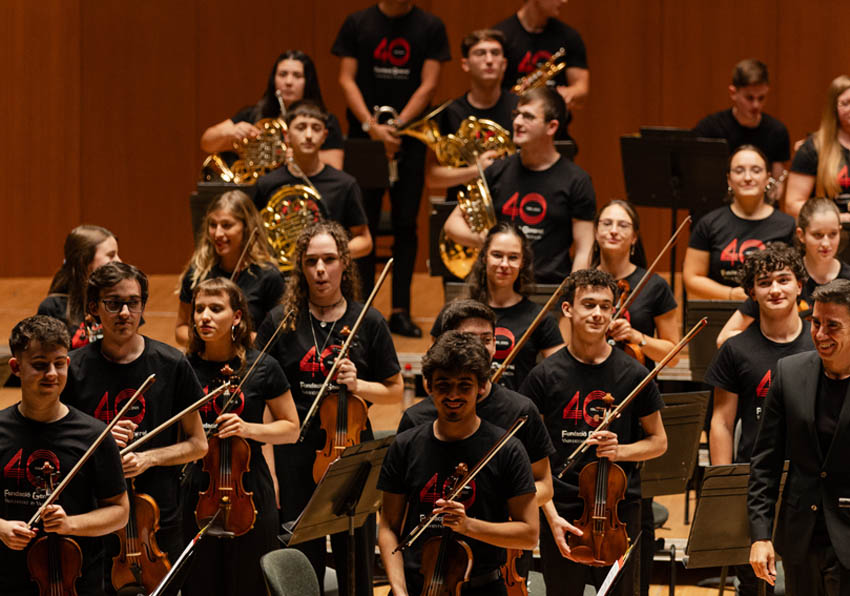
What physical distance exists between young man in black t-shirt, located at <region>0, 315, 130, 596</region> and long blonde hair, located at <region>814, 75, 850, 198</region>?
3.56 meters

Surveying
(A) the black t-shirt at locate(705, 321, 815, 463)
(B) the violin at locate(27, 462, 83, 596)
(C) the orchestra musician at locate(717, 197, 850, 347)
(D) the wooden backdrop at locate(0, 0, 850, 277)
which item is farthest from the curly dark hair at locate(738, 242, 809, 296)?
(D) the wooden backdrop at locate(0, 0, 850, 277)

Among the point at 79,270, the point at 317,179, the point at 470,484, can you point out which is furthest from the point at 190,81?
the point at 470,484

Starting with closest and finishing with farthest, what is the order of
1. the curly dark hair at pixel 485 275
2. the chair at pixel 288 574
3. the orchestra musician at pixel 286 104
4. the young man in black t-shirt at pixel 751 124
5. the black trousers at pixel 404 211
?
the chair at pixel 288 574 → the curly dark hair at pixel 485 275 → the orchestra musician at pixel 286 104 → the young man in black t-shirt at pixel 751 124 → the black trousers at pixel 404 211

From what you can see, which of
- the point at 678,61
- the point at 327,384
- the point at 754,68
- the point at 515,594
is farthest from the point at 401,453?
the point at 678,61

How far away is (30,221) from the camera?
8609 millimetres

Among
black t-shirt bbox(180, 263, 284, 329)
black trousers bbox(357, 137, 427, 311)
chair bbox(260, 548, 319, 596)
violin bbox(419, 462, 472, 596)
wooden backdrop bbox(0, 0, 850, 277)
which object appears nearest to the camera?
chair bbox(260, 548, 319, 596)

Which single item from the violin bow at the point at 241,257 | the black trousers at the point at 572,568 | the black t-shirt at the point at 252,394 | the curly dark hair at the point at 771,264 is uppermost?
the curly dark hair at the point at 771,264

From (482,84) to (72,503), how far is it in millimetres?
3370

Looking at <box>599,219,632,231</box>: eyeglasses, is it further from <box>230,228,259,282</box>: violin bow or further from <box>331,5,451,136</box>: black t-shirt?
<box>331,5,451,136</box>: black t-shirt

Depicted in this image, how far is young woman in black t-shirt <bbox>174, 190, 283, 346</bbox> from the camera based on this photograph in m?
4.63

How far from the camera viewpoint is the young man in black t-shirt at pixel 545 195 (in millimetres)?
5094

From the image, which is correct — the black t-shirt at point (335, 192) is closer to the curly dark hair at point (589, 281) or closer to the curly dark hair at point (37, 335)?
the curly dark hair at point (589, 281)

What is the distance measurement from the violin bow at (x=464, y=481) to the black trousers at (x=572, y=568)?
77 cm

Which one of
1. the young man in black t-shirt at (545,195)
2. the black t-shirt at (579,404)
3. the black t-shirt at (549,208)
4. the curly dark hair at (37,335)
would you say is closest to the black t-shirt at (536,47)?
the young man in black t-shirt at (545,195)
